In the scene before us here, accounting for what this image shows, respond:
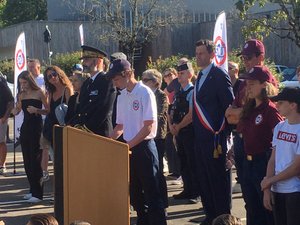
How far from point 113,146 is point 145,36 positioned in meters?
26.9

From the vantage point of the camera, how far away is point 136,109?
21.9 feet

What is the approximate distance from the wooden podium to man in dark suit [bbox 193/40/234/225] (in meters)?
1.05

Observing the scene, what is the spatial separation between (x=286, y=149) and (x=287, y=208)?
0.48 metres

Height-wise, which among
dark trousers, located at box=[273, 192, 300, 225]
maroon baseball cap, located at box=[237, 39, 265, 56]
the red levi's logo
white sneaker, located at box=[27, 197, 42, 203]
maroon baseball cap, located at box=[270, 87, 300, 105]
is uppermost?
maroon baseball cap, located at box=[237, 39, 265, 56]

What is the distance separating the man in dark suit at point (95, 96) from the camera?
7.59 meters

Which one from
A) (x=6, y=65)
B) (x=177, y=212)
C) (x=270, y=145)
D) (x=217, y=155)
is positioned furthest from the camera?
(x=6, y=65)

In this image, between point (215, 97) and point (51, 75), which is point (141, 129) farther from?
point (51, 75)

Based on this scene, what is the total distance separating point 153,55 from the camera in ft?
131

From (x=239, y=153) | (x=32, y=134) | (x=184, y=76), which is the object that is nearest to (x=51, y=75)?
(x=32, y=134)

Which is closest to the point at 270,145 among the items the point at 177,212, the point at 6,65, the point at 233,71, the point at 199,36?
the point at 177,212

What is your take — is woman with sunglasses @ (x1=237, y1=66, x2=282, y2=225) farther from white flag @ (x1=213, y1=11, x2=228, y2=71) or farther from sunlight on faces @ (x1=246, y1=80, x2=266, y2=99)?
white flag @ (x1=213, y1=11, x2=228, y2=71)

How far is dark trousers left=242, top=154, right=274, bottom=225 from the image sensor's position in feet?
19.4

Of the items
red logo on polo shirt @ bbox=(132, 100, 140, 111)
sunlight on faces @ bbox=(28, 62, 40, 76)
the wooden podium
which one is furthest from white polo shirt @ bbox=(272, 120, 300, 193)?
sunlight on faces @ bbox=(28, 62, 40, 76)

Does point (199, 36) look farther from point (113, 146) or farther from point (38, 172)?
point (113, 146)
